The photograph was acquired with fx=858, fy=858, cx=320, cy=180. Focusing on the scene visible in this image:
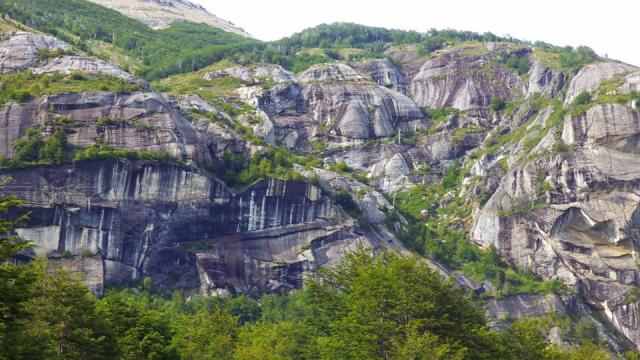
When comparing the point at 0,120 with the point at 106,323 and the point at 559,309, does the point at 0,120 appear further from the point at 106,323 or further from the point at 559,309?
the point at 559,309

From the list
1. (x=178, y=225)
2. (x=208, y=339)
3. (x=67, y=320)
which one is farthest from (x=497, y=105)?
(x=67, y=320)

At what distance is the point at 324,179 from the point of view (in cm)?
12275

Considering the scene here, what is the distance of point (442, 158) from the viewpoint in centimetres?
15388

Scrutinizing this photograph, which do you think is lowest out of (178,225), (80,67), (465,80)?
(178,225)

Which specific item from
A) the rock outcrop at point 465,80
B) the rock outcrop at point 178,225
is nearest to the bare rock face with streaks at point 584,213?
the rock outcrop at point 178,225

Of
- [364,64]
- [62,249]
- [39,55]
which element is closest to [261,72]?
[364,64]

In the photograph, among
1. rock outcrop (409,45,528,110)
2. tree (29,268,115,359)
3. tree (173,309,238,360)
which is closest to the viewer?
tree (29,268,115,359)

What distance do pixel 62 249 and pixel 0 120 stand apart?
63.2 feet

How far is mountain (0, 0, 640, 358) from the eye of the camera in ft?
332

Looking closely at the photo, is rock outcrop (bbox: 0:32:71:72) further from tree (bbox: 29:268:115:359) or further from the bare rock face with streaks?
tree (bbox: 29:268:115:359)

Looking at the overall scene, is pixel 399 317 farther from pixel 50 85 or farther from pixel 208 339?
pixel 50 85

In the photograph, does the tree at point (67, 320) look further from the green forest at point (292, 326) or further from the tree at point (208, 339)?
the tree at point (208, 339)

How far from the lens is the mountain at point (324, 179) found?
101 metres

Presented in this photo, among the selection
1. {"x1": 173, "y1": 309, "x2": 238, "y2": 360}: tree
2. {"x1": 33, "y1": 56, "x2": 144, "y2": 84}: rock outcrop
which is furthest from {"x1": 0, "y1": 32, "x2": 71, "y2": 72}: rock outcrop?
{"x1": 173, "y1": 309, "x2": 238, "y2": 360}: tree
